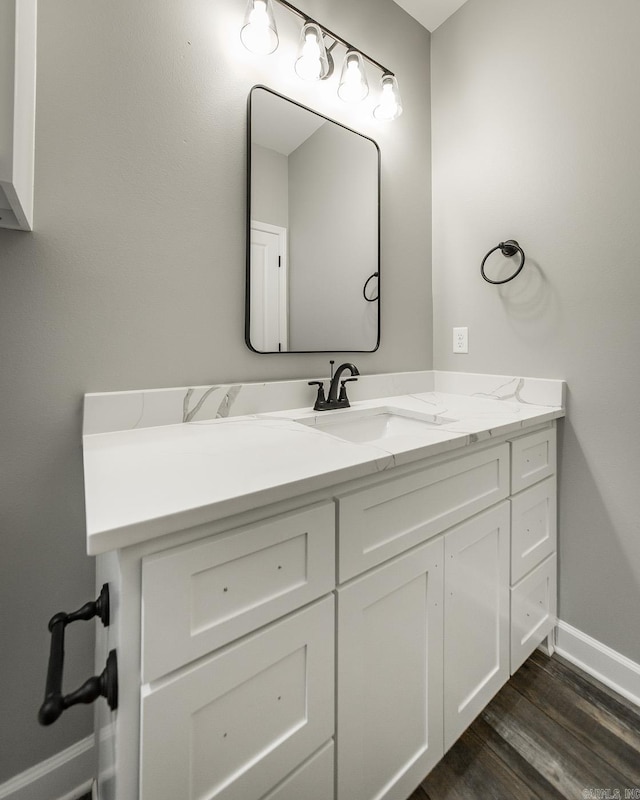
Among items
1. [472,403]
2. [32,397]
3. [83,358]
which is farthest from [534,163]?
[32,397]

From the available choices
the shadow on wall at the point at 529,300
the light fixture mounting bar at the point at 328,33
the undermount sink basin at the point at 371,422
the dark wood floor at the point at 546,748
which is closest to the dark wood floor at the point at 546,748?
the dark wood floor at the point at 546,748

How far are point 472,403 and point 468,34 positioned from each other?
153 cm

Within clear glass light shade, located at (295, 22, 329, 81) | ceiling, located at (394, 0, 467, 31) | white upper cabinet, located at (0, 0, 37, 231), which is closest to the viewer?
white upper cabinet, located at (0, 0, 37, 231)

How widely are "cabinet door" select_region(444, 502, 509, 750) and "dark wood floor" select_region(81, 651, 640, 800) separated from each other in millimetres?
96

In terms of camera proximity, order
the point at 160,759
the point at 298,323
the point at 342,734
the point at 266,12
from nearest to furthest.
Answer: the point at 160,759, the point at 342,734, the point at 266,12, the point at 298,323

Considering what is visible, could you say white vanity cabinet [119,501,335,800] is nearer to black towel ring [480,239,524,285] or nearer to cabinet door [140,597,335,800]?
cabinet door [140,597,335,800]

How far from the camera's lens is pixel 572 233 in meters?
1.34

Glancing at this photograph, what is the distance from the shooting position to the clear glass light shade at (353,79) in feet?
4.50

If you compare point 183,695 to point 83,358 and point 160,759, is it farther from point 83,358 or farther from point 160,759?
point 83,358

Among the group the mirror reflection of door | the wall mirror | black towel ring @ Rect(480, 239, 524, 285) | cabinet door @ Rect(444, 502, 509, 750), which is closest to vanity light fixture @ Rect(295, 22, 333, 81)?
the wall mirror

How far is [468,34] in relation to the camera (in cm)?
162

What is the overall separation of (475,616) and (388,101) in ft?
5.83

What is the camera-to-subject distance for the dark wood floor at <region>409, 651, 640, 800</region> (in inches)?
38.3

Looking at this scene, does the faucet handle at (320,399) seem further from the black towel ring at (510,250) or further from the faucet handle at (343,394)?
the black towel ring at (510,250)
